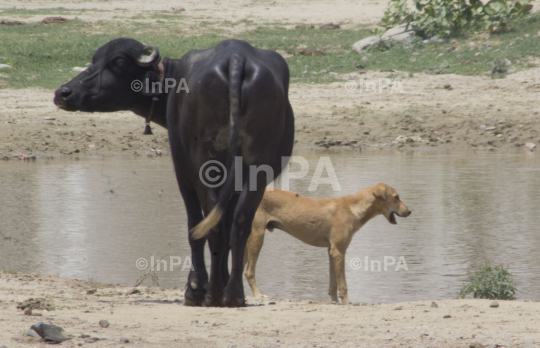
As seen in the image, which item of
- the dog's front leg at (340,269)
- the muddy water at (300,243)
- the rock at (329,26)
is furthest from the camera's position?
the rock at (329,26)

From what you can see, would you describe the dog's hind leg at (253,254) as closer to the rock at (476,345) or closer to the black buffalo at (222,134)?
the black buffalo at (222,134)

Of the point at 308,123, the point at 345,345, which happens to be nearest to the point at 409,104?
the point at 308,123

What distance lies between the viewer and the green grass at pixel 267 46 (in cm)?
1797

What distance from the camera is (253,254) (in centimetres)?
705

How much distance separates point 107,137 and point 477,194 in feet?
23.6

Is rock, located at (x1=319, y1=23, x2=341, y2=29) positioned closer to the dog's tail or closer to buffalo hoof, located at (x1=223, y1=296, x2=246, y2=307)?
the dog's tail
